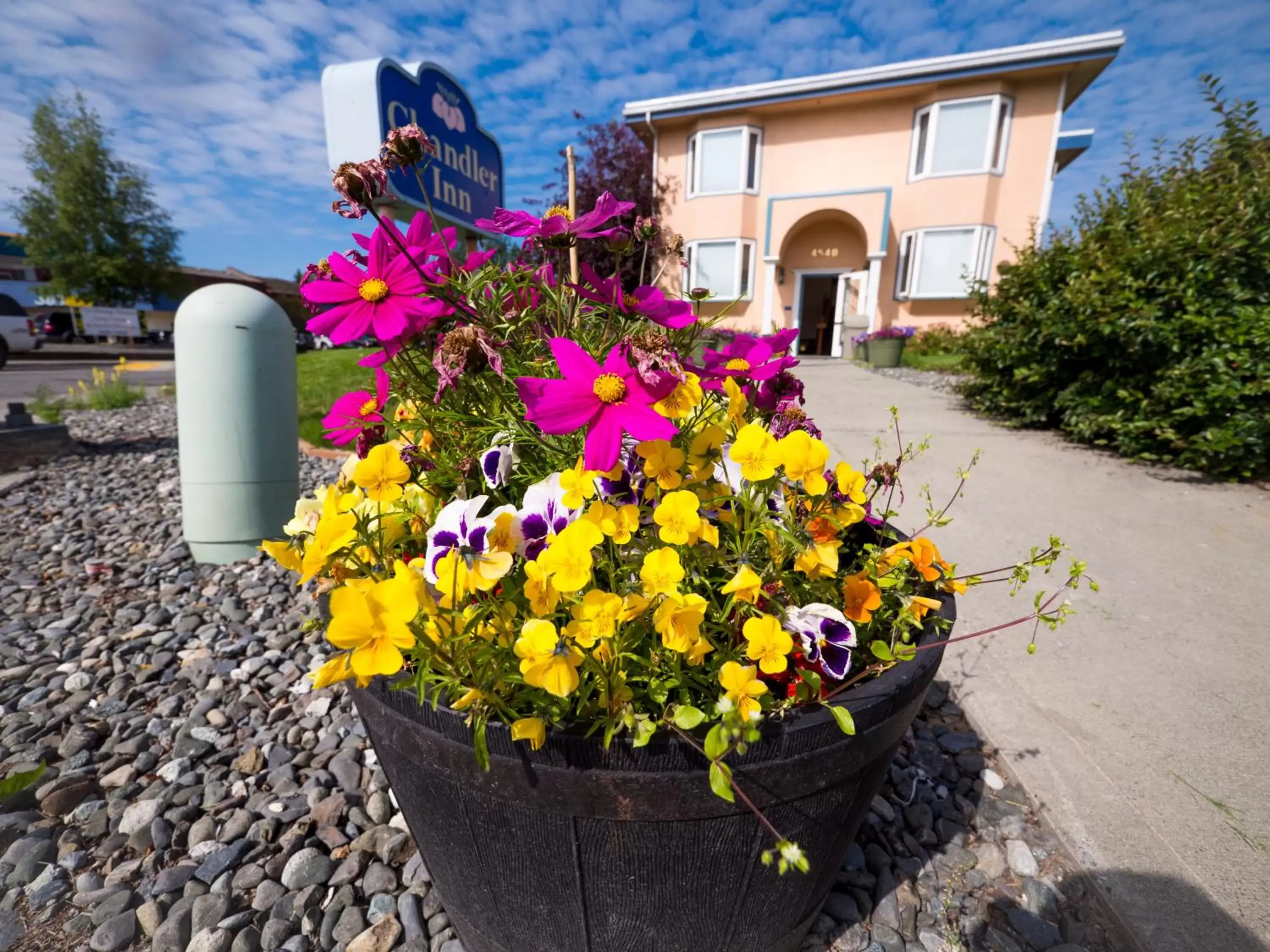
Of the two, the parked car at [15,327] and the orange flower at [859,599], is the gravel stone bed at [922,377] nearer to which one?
the orange flower at [859,599]

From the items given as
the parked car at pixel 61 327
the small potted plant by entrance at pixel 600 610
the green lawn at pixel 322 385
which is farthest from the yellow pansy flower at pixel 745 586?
the parked car at pixel 61 327

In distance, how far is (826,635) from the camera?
3.06 ft

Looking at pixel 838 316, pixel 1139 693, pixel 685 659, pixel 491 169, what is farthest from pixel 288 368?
pixel 838 316

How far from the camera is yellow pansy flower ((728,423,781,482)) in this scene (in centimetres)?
89

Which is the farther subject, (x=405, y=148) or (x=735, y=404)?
(x=735, y=404)

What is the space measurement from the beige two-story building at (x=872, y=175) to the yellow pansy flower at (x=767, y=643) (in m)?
11.9

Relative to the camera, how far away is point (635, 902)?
0.97 m

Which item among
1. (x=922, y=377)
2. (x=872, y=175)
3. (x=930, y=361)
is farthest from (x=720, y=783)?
(x=872, y=175)

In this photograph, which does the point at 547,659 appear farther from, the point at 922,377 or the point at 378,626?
the point at 922,377

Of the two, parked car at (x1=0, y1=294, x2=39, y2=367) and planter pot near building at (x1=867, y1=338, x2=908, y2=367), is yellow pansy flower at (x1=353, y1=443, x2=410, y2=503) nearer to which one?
planter pot near building at (x1=867, y1=338, x2=908, y2=367)

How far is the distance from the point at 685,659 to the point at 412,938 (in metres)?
0.95

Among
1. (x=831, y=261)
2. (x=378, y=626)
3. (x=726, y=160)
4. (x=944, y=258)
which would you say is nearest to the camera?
(x=378, y=626)

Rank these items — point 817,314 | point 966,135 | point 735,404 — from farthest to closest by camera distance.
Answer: point 817,314 < point 966,135 < point 735,404

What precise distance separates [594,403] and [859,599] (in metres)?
0.58
